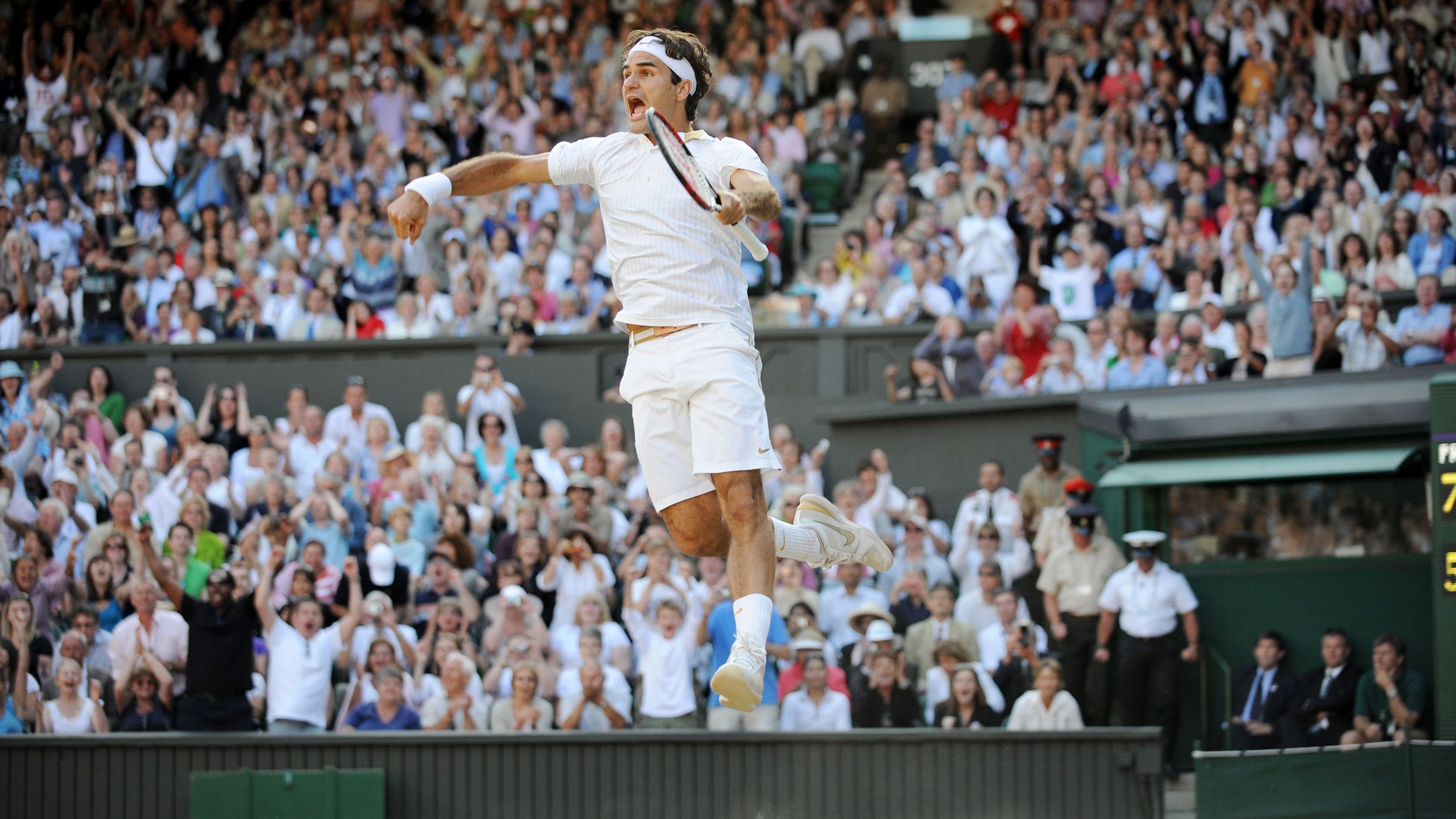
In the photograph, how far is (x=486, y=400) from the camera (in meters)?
14.7

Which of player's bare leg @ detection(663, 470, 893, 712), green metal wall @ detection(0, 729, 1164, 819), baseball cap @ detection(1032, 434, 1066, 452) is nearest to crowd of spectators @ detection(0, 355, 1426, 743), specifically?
baseball cap @ detection(1032, 434, 1066, 452)

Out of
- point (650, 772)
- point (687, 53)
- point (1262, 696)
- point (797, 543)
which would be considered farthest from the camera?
point (1262, 696)

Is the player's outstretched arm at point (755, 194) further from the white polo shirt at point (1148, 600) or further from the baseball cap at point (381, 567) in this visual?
the baseball cap at point (381, 567)

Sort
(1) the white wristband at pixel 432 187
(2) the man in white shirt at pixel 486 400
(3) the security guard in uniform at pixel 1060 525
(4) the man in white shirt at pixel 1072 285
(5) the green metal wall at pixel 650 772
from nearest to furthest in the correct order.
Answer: (1) the white wristband at pixel 432 187
(5) the green metal wall at pixel 650 772
(3) the security guard in uniform at pixel 1060 525
(2) the man in white shirt at pixel 486 400
(4) the man in white shirt at pixel 1072 285

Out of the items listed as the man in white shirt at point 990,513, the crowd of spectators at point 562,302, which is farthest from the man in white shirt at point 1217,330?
the man in white shirt at point 990,513

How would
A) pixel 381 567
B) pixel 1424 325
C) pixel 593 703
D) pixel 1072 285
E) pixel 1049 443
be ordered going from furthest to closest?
pixel 1072 285
pixel 1424 325
pixel 1049 443
pixel 381 567
pixel 593 703

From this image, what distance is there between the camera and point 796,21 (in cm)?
2027

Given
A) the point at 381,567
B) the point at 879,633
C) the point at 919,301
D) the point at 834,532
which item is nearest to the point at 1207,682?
the point at 879,633

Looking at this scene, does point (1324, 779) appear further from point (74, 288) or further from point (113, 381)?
point (74, 288)

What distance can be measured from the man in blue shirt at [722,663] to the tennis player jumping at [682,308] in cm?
498

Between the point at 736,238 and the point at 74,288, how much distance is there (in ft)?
39.8

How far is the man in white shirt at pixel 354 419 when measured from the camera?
14.4 meters

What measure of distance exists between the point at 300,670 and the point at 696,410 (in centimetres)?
618

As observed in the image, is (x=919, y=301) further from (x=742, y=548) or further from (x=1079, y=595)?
(x=742, y=548)
